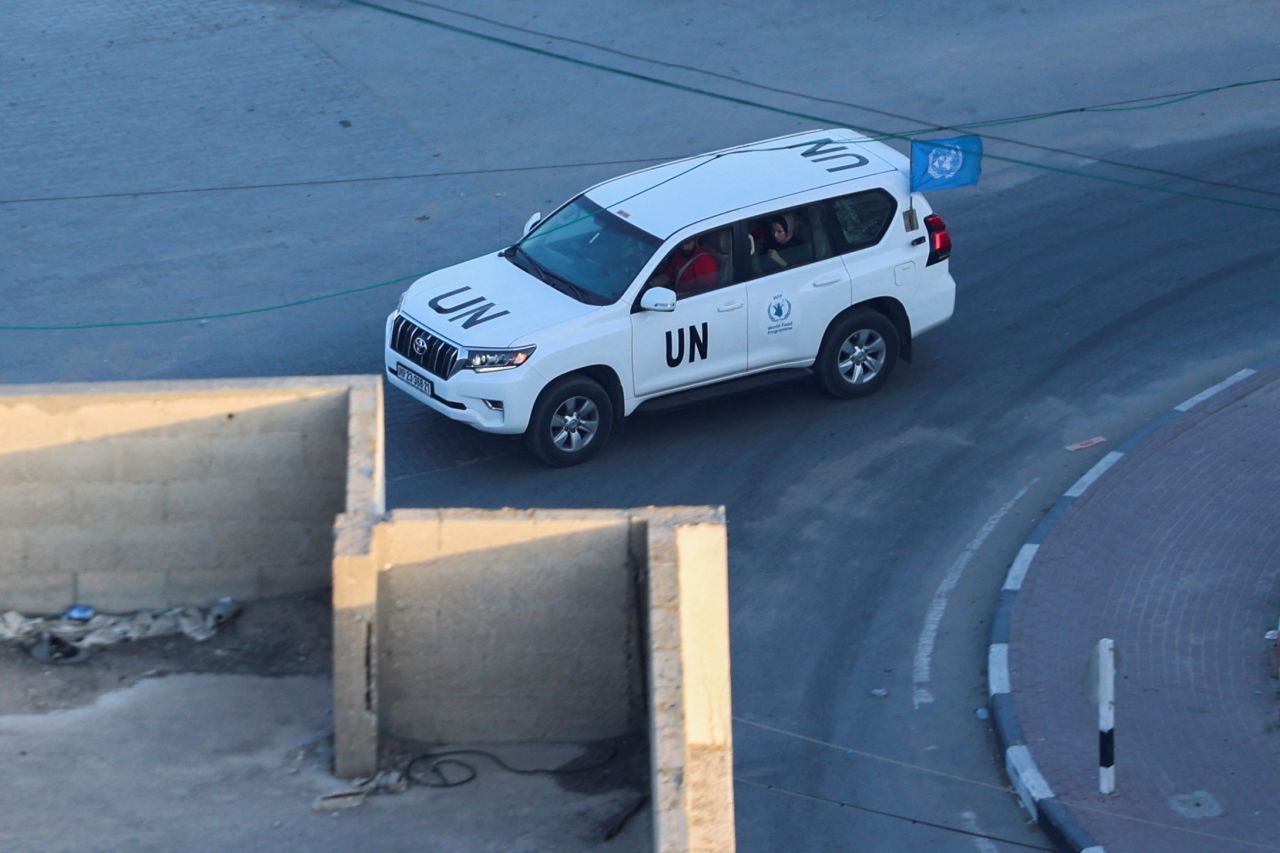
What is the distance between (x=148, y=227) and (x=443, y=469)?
19.2 ft

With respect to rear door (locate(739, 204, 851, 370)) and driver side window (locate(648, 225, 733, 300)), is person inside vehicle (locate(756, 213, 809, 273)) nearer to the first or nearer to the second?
rear door (locate(739, 204, 851, 370))

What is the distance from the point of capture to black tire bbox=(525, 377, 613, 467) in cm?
1387

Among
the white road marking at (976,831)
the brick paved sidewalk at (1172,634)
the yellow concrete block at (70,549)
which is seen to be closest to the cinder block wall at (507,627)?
the yellow concrete block at (70,549)

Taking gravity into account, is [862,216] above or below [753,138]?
below

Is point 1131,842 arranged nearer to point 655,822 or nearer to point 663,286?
point 655,822

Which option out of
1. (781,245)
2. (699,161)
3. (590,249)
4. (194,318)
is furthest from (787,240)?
(194,318)

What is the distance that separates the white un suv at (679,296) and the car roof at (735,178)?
2cm

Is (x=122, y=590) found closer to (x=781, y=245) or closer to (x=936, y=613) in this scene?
(x=936, y=613)

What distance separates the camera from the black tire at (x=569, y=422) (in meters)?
13.9

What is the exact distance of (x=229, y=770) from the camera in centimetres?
782

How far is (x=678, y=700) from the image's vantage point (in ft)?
22.4

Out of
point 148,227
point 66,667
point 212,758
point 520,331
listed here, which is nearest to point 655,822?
point 212,758

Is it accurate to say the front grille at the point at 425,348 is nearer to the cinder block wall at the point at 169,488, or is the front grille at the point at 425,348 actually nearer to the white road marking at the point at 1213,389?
the cinder block wall at the point at 169,488

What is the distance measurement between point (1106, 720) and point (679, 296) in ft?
17.5
